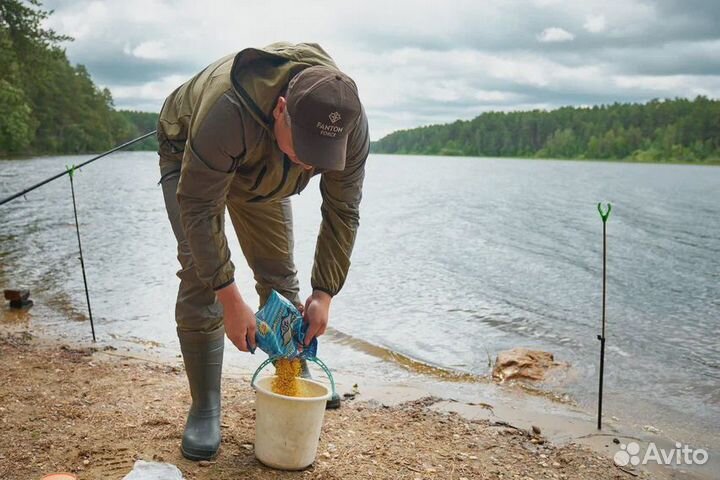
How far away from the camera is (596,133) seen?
120m

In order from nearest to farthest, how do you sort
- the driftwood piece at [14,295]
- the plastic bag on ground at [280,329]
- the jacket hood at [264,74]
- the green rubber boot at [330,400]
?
the jacket hood at [264,74] < the plastic bag on ground at [280,329] < the green rubber boot at [330,400] < the driftwood piece at [14,295]

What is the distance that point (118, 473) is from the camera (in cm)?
330

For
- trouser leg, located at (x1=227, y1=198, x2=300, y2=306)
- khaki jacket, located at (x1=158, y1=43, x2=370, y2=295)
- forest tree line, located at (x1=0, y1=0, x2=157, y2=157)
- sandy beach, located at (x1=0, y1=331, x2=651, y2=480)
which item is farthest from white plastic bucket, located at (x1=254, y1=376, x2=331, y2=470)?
forest tree line, located at (x1=0, y1=0, x2=157, y2=157)

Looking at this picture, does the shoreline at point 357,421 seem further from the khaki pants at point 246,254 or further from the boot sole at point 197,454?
the khaki pants at point 246,254

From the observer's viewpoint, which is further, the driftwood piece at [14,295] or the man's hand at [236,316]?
the driftwood piece at [14,295]

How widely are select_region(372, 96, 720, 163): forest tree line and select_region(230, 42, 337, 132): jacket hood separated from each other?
102376mm

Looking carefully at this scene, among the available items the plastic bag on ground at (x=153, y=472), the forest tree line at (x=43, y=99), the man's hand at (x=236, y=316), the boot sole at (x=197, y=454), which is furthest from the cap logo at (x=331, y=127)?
the forest tree line at (x=43, y=99)

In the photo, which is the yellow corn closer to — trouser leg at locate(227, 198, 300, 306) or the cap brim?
trouser leg at locate(227, 198, 300, 306)

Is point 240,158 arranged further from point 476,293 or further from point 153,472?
point 476,293

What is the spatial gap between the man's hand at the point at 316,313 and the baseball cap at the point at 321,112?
874mm

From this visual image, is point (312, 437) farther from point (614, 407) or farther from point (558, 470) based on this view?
point (614, 407)

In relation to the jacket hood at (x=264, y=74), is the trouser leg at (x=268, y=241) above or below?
below

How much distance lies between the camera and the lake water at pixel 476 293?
6.57 m

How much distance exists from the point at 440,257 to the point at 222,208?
430 inches
